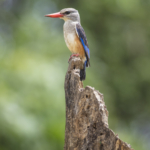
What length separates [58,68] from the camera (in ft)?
27.6

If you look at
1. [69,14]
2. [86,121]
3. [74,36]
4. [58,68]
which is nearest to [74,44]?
[74,36]

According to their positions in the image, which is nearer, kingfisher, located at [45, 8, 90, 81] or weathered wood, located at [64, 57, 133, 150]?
weathered wood, located at [64, 57, 133, 150]

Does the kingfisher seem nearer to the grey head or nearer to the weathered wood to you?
the grey head

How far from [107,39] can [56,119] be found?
16.8 feet

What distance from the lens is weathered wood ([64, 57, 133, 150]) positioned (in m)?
3.22

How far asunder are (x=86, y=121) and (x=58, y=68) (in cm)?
501

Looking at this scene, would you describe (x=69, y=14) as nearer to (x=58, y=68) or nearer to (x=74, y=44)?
(x=74, y=44)

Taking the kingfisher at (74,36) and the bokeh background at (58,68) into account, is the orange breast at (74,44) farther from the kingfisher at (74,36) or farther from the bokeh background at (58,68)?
the bokeh background at (58,68)

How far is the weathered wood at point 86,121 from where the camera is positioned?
10.6 feet

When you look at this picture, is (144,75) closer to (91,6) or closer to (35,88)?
(91,6)

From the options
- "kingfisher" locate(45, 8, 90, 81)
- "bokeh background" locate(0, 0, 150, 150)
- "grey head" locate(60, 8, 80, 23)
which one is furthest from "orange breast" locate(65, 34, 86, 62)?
"bokeh background" locate(0, 0, 150, 150)

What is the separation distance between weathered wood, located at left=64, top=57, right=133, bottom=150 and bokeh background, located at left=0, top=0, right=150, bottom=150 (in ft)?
10.4

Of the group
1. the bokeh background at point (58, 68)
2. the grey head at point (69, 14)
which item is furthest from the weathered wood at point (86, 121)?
the bokeh background at point (58, 68)

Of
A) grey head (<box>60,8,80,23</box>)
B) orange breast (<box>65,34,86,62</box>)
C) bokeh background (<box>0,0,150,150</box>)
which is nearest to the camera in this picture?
orange breast (<box>65,34,86,62</box>)
